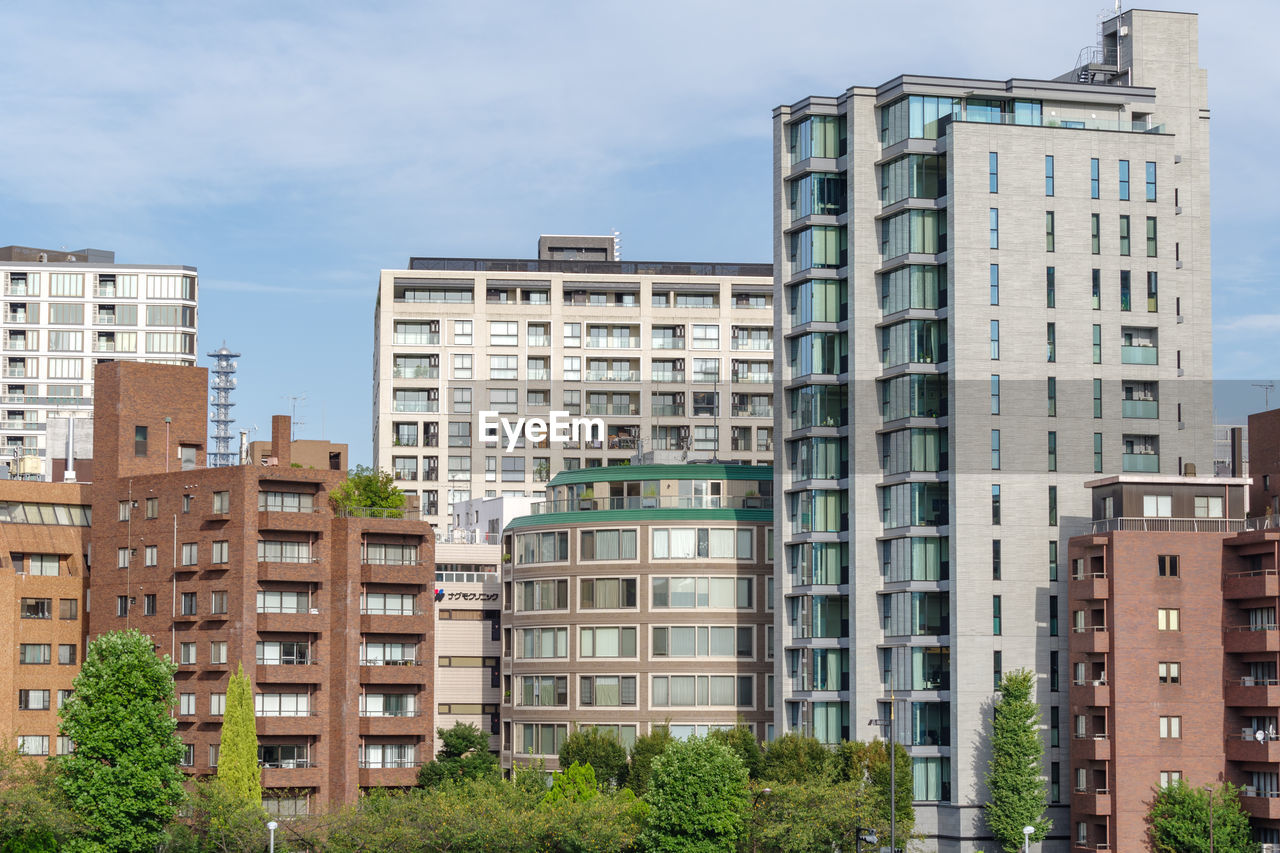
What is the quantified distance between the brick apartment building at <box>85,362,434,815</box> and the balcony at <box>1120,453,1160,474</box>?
169 feet

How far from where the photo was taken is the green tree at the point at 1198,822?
12119 centimetres

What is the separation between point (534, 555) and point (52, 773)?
4466cm

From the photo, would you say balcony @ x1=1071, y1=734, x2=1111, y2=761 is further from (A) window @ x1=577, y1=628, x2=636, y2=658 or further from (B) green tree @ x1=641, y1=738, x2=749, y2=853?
(A) window @ x1=577, y1=628, x2=636, y2=658

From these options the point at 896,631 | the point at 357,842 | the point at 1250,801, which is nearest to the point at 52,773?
the point at 357,842

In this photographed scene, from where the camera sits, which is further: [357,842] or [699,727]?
[699,727]

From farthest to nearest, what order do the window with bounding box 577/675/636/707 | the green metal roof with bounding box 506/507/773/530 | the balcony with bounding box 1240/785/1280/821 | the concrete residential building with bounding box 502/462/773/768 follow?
the green metal roof with bounding box 506/507/773/530, the window with bounding box 577/675/636/707, the concrete residential building with bounding box 502/462/773/768, the balcony with bounding box 1240/785/1280/821

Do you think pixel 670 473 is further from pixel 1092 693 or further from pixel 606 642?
pixel 1092 693

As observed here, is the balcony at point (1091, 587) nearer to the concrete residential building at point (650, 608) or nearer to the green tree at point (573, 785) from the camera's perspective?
the concrete residential building at point (650, 608)

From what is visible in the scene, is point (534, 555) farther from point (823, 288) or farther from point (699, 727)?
point (823, 288)

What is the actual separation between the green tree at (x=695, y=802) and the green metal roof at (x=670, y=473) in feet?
118

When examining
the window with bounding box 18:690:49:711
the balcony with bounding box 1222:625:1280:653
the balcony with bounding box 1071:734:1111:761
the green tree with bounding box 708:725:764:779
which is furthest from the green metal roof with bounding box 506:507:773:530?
the window with bounding box 18:690:49:711

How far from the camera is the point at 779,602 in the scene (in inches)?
5743

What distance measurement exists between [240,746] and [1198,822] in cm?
6220

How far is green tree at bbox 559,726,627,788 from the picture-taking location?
13875 cm
